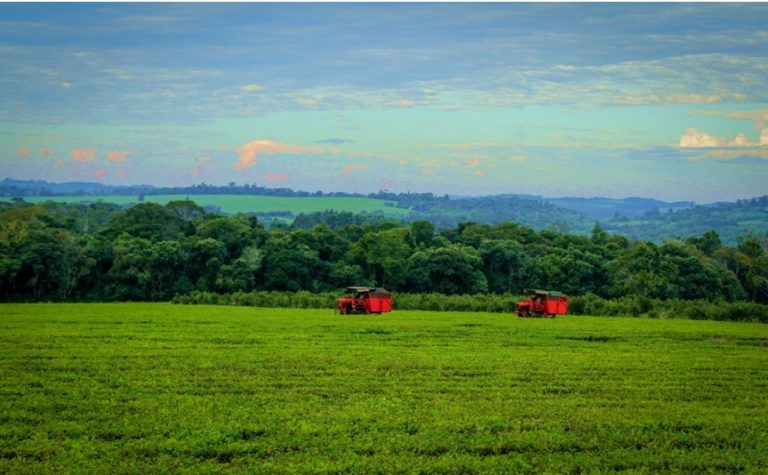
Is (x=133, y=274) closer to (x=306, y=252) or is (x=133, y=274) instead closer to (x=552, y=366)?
(x=306, y=252)

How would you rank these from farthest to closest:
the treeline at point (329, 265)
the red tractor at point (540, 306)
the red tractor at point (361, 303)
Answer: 1. the treeline at point (329, 265)
2. the red tractor at point (540, 306)
3. the red tractor at point (361, 303)

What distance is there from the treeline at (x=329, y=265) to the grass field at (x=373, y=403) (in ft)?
133

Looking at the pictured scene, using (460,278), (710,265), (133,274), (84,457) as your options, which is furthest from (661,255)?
(84,457)

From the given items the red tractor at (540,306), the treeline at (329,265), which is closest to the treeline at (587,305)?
the red tractor at (540,306)

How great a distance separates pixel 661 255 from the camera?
7906 cm

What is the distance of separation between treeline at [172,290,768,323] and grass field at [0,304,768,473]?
64.5 feet

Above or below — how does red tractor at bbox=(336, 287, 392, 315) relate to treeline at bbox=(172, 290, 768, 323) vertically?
above

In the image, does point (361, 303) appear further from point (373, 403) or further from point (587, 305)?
point (373, 403)

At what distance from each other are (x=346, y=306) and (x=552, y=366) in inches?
998

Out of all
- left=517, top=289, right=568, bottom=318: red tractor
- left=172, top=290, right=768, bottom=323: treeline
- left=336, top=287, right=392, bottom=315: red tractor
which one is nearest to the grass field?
left=336, top=287, right=392, bottom=315: red tractor

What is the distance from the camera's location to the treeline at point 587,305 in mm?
57875

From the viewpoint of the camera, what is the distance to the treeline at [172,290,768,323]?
57875mm

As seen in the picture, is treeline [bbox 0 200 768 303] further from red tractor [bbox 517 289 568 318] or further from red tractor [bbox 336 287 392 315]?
red tractor [bbox 336 287 392 315]

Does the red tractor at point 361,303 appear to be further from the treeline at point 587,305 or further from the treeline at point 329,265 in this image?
the treeline at point 329,265
